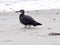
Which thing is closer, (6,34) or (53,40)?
(53,40)

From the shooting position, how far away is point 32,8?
1448 cm

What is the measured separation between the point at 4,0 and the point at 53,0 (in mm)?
3262

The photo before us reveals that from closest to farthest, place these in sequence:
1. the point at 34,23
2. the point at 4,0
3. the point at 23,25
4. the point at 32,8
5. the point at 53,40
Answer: the point at 53,40 → the point at 34,23 → the point at 23,25 → the point at 32,8 → the point at 4,0

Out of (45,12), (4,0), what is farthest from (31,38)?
(4,0)

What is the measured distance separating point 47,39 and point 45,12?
6.93 metres

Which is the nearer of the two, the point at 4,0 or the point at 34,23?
the point at 34,23

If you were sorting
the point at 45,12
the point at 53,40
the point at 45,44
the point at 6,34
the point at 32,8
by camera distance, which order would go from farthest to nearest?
the point at 32,8, the point at 45,12, the point at 6,34, the point at 53,40, the point at 45,44

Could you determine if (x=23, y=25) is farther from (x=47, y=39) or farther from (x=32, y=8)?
(x=32, y=8)

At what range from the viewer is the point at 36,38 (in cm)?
659

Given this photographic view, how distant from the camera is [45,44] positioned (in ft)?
19.0

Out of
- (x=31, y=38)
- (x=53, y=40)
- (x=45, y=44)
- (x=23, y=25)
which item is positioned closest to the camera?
(x=45, y=44)

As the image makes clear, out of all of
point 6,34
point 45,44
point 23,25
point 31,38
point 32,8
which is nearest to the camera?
point 45,44

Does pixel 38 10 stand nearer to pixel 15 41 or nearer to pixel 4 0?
pixel 4 0

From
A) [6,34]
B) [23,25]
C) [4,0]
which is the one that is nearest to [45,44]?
[6,34]
